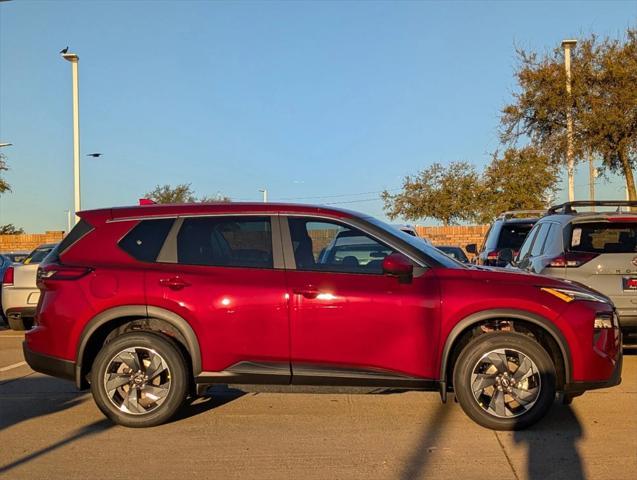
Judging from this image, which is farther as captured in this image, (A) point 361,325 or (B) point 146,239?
(B) point 146,239

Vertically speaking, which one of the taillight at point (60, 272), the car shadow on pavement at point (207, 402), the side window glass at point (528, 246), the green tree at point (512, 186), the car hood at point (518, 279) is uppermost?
the green tree at point (512, 186)

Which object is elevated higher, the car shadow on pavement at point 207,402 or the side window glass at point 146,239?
the side window glass at point 146,239

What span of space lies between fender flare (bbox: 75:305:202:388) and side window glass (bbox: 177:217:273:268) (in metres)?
0.49

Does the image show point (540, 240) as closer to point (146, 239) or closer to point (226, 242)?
point (226, 242)

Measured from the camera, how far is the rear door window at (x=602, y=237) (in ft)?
25.6

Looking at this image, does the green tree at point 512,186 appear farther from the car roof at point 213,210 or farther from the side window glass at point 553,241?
the car roof at point 213,210

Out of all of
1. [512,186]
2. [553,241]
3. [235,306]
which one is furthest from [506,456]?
[512,186]

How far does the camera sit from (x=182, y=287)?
18.4 ft

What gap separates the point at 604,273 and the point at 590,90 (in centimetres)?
1159

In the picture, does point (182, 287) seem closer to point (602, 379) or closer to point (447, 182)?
point (602, 379)

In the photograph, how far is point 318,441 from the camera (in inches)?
209

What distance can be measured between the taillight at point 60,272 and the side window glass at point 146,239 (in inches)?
15.8

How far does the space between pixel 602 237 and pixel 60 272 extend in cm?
603

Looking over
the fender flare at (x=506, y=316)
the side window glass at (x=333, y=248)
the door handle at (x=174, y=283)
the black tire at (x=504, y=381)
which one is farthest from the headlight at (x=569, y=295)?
the door handle at (x=174, y=283)
